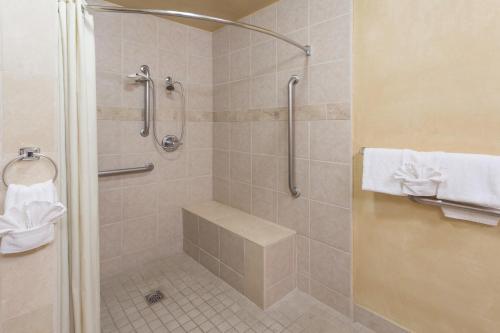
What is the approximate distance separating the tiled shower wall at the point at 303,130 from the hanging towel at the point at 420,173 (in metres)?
0.34

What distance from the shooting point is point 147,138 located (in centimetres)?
224

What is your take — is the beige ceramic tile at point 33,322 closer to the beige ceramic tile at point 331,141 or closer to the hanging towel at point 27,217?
the hanging towel at point 27,217

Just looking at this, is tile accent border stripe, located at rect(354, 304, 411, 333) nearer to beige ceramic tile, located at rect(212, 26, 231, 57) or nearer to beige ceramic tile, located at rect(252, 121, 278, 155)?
beige ceramic tile, located at rect(252, 121, 278, 155)

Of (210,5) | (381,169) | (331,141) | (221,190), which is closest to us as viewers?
(381,169)

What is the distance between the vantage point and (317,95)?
5.63 ft

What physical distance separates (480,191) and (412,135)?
38 cm

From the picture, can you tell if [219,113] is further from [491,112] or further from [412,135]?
[491,112]

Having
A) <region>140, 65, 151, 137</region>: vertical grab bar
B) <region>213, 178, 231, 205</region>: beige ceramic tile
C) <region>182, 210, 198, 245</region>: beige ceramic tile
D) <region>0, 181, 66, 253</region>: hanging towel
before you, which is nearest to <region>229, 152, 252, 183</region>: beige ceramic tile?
<region>213, 178, 231, 205</region>: beige ceramic tile

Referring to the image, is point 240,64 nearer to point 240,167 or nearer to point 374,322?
point 240,167

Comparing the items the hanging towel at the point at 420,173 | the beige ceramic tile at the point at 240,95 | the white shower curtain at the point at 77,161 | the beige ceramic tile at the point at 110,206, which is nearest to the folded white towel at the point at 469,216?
the hanging towel at the point at 420,173

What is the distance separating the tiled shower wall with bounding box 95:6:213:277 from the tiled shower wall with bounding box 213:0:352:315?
0.33 metres

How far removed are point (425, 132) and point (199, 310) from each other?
168 centimetres

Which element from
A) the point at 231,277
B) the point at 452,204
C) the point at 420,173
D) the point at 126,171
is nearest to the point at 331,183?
the point at 420,173

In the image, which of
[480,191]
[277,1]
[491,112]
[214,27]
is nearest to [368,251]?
[480,191]
